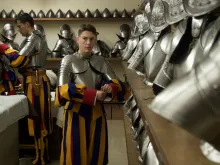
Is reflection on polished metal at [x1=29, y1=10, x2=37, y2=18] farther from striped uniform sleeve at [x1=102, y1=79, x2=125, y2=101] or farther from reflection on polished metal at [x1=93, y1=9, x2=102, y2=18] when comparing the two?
striped uniform sleeve at [x1=102, y1=79, x2=125, y2=101]

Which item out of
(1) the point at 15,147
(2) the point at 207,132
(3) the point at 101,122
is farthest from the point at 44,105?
(2) the point at 207,132

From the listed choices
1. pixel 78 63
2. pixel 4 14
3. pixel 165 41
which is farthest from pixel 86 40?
pixel 4 14

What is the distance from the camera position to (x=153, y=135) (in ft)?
2.85

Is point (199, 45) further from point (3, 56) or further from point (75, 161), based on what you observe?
point (3, 56)

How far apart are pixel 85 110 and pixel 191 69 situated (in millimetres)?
1268

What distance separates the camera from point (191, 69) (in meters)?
0.56

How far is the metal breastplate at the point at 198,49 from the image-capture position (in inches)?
29.8

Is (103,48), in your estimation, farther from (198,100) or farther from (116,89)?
(198,100)

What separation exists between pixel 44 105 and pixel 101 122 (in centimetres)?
96

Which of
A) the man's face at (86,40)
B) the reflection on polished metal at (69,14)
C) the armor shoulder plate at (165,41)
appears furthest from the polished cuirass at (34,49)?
the reflection on polished metal at (69,14)

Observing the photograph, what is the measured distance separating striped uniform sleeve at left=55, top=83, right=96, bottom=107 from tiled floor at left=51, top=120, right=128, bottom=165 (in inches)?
48.7

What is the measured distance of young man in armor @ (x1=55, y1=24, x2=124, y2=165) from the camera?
5.79ft

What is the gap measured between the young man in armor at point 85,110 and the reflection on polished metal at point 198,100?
1169 mm

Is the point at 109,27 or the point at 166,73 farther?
the point at 109,27
